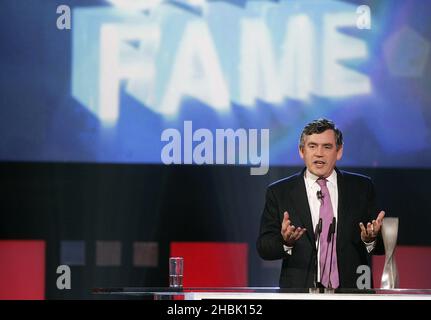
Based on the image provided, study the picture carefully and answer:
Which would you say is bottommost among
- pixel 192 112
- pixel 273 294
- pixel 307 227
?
pixel 273 294

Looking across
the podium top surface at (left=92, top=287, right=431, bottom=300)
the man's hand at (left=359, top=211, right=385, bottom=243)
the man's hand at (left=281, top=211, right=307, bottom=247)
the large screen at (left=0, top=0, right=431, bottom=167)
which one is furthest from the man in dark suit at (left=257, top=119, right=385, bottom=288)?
the podium top surface at (left=92, top=287, right=431, bottom=300)

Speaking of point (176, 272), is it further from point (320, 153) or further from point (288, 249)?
point (320, 153)

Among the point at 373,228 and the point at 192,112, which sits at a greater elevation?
the point at 192,112

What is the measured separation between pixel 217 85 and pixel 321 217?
4.39 feet

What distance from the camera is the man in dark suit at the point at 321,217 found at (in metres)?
4.19

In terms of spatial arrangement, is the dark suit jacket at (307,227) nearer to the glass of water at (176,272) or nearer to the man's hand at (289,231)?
the man's hand at (289,231)

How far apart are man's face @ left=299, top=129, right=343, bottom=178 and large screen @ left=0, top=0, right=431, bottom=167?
79 cm

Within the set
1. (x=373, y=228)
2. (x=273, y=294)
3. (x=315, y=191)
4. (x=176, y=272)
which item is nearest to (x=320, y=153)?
(x=315, y=191)

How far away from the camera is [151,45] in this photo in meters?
5.39

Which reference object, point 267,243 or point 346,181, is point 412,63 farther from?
point 267,243

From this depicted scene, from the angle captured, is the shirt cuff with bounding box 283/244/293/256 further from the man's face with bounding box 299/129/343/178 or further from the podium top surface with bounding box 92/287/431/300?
the podium top surface with bounding box 92/287/431/300

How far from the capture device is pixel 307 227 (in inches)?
171

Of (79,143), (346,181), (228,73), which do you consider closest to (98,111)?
(79,143)
